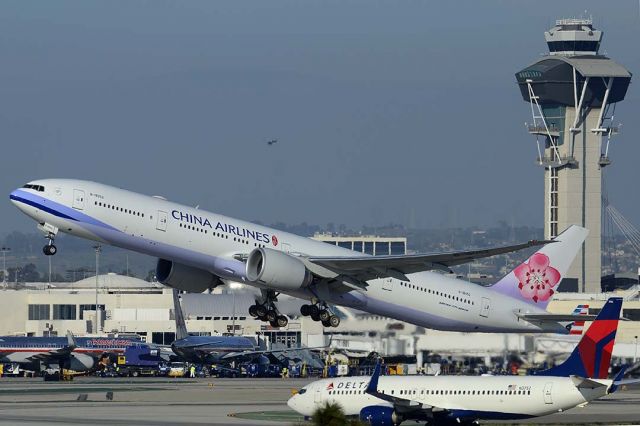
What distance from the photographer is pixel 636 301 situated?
505 feet

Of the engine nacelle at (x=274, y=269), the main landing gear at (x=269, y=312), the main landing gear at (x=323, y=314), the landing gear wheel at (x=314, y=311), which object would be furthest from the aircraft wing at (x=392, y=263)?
the main landing gear at (x=269, y=312)

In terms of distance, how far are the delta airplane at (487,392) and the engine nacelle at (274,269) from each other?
497 centimetres

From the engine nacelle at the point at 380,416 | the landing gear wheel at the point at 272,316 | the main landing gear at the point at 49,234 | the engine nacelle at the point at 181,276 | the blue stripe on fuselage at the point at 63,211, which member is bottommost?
the engine nacelle at the point at 380,416

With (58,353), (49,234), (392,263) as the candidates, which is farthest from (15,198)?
(58,353)

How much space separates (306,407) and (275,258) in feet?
21.7

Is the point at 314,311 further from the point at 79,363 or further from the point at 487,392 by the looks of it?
the point at 79,363

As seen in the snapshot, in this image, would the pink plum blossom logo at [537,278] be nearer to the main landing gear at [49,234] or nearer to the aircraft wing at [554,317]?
the aircraft wing at [554,317]

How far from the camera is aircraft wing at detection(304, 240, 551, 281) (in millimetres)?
61406

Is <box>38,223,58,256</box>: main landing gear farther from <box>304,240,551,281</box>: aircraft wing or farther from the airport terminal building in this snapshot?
<box>304,240,551,281</box>: aircraft wing

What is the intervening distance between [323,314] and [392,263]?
A: 13.5 feet

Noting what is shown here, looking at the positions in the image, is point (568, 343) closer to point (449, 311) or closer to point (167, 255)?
point (449, 311)

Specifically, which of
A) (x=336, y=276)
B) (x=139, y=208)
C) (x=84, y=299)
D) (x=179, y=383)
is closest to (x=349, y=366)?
(x=179, y=383)

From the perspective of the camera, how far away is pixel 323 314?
2520 inches

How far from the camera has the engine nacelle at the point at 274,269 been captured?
60750 millimetres
